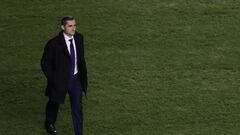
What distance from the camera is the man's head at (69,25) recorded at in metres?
8.53

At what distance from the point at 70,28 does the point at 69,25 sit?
0.04 m

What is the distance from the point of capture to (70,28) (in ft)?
28.1

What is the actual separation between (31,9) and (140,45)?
2.59 metres

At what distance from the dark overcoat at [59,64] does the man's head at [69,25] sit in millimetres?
Answer: 162

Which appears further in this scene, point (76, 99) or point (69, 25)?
point (76, 99)

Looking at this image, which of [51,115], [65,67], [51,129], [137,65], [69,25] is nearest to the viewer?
[69,25]

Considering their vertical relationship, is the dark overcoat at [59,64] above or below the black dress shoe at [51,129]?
above

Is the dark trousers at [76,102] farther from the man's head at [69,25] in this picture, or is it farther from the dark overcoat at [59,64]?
the man's head at [69,25]

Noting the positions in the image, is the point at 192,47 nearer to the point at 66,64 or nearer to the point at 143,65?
the point at 143,65

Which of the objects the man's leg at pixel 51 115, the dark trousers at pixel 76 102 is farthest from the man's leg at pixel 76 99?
the man's leg at pixel 51 115

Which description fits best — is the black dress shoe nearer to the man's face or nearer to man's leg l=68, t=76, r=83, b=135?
man's leg l=68, t=76, r=83, b=135

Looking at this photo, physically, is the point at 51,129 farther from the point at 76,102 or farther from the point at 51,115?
the point at 76,102

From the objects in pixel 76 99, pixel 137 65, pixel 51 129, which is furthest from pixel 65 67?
pixel 137 65

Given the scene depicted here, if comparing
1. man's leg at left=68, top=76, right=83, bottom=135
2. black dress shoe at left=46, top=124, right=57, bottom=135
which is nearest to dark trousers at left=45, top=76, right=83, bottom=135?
man's leg at left=68, top=76, right=83, bottom=135
